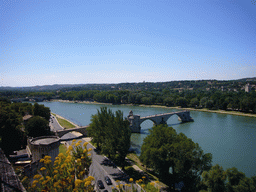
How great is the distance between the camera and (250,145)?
31.5 metres

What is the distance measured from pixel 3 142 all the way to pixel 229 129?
142ft

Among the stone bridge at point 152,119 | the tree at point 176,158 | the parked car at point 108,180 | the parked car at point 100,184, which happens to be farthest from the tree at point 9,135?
the stone bridge at point 152,119

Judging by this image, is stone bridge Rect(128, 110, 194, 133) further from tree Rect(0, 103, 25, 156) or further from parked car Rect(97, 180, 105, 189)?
parked car Rect(97, 180, 105, 189)

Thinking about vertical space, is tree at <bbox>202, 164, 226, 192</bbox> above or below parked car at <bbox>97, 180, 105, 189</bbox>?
above

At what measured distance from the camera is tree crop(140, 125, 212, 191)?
56.4ft

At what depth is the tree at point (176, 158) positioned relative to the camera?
1720cm

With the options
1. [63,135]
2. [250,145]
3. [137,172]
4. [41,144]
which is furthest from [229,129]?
[41,144]

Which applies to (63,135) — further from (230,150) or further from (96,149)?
(230,150)

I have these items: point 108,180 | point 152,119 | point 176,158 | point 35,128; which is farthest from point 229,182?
point 152,119

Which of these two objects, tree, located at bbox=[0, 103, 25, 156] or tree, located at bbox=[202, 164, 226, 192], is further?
tree, located at bbox=[0, 103, 25, 156]

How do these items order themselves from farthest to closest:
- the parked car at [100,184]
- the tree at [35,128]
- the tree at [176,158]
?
the tree at [35,128] < the tree at [176,158] < the parked car at [100,184]

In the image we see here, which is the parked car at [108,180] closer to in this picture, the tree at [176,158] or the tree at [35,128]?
the tree at [176,158]

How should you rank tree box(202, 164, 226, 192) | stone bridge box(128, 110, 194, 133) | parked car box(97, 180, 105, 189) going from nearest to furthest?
tree box(202, 164, 226, 192)
parked car box(97, 180, 105, 189)
stone bridge box(128, 110, 194, 133)

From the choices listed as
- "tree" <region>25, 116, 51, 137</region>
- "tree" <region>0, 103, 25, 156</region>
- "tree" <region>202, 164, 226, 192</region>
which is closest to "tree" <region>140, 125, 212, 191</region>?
"tree" <region>202, 164, 226, 192</region>
